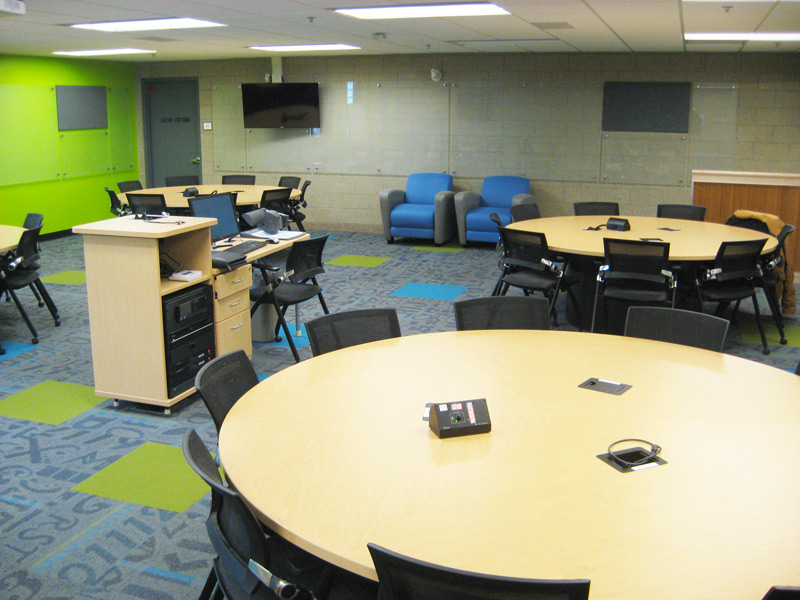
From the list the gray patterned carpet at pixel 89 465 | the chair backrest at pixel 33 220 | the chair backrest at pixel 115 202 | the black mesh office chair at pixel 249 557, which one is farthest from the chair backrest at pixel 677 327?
the chair backrest at pixel 115 202

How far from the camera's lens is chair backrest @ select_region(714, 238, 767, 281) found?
5957mm

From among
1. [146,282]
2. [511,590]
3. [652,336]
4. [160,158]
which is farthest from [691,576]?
[160,158]

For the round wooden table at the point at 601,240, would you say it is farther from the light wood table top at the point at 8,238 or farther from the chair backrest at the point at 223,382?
the light wood table top at the point at 8,238

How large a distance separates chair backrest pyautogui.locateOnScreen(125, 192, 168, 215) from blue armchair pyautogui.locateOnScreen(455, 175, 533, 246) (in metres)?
4.24

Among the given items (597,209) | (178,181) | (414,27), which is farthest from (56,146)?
(597,209)

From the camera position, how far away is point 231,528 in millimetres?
2379

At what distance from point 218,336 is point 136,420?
83 cm

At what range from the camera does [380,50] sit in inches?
434

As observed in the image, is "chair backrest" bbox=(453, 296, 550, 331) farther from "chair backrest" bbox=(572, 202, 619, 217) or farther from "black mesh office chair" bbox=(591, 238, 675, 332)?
"chair backrest" bbox=(572, 202, 619, 217)

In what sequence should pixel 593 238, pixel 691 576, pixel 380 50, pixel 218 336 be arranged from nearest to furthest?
pixel 691 576 → pixel 218 336 → pixel 593 238 → pixel 380 50

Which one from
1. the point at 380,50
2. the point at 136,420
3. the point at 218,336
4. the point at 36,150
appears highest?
the point at 380,50

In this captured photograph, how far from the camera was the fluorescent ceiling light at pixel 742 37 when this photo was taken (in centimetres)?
789

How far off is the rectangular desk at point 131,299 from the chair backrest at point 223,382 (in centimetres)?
168

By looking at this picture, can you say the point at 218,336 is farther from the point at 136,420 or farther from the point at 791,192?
the point at 791,192
